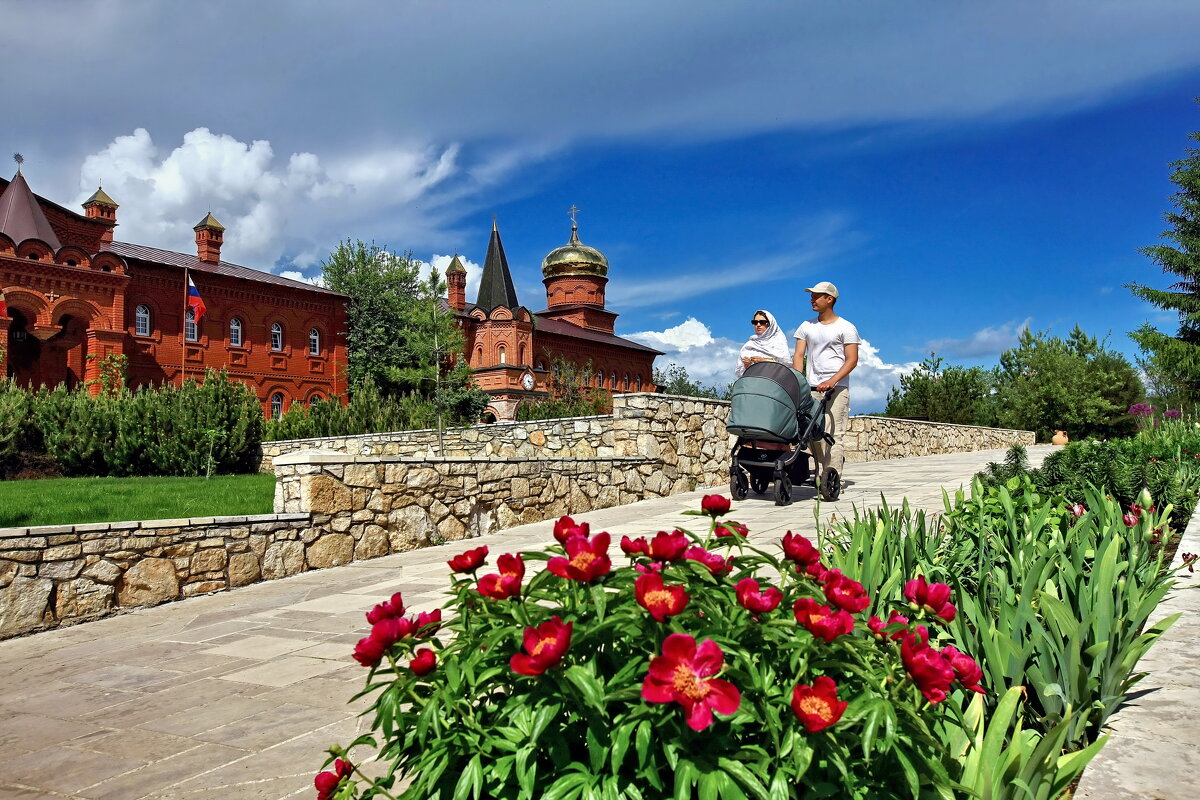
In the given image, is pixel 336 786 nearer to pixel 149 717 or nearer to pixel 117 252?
pixel 149 717

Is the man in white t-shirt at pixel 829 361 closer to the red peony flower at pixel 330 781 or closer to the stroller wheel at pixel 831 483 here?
the stroller wheel at pixel 831 483

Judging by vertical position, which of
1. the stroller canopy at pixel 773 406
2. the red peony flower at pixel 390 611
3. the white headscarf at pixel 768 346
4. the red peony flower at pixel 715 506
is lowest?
the red peony flower at pixel 390 611

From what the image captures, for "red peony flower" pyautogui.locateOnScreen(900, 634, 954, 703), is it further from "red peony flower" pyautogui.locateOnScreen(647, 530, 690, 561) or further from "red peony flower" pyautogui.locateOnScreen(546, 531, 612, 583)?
"red peony flower" pyautogui.locateOnScreen(546, 531, 612, 583)

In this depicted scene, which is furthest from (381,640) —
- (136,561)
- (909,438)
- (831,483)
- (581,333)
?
(581,333)

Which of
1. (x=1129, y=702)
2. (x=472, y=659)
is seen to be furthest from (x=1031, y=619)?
(x=472, y=659)

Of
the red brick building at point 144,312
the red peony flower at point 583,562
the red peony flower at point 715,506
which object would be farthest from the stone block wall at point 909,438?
the red brick building at point 144,312

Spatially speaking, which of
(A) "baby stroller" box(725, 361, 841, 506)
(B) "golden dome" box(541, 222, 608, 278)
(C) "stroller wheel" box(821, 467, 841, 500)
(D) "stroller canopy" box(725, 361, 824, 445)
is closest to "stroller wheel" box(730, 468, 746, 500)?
(A) "baby stroller" box(725, 361, 841, 506)

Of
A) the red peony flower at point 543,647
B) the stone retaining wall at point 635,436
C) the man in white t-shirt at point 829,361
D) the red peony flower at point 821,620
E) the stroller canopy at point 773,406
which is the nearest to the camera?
the red peony flower at point 543,647

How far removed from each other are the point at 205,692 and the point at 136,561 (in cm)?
287

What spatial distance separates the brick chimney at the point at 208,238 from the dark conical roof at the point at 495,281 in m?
14.8

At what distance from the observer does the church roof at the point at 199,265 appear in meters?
34.6

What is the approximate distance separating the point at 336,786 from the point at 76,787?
1724 millimetres

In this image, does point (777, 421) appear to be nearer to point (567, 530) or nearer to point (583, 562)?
point (567, 530)

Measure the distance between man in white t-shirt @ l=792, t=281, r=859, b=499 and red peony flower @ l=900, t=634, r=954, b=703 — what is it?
7.13 metres
